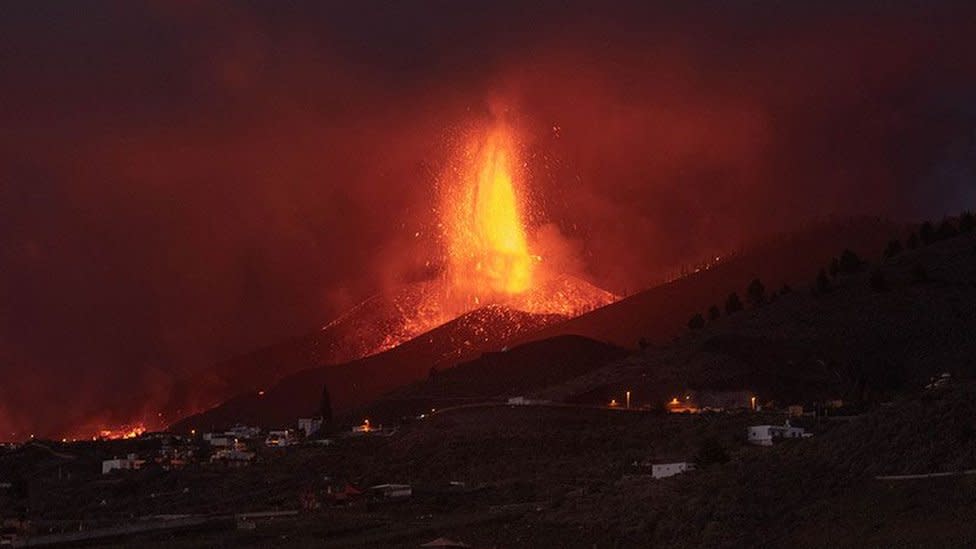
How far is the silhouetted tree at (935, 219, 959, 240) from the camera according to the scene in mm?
169500

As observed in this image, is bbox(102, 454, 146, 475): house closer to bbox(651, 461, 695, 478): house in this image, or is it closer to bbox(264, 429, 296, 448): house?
bbox(264, 429, 296, 448): house

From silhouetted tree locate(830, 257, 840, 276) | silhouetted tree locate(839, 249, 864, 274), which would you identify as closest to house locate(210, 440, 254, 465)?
silhouetted tree locate(830, 257, 840, 276)

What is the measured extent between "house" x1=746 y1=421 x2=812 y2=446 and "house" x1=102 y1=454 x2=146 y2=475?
192 ft

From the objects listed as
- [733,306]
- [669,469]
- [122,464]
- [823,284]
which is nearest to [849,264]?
[823,284]

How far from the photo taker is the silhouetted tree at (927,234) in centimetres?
17012

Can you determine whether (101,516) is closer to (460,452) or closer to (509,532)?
(460,452)

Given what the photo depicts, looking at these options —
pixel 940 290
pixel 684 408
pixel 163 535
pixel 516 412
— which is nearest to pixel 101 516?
pixel 163 535

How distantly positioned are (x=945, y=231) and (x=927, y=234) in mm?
2669

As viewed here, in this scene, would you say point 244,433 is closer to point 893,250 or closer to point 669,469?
point 893,250

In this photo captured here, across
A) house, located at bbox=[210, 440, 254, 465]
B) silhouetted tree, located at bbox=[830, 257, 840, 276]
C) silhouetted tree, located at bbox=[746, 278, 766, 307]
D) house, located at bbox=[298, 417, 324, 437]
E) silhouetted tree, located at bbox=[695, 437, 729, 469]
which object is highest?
silhouetted tree, located at bbox=[830, 257, 840, 276]

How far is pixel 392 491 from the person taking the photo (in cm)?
8831

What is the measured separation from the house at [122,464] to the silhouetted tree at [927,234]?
3535 inches

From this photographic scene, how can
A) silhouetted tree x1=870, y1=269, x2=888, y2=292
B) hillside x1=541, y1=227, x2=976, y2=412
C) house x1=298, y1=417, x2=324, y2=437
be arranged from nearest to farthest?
hillside x1=541, y1=227, x2=976, y2=412 → silhouetted tree x1=870, y1=269, x2=888, y2=292 → house x1=298, y1=417, x2=324, y2=437

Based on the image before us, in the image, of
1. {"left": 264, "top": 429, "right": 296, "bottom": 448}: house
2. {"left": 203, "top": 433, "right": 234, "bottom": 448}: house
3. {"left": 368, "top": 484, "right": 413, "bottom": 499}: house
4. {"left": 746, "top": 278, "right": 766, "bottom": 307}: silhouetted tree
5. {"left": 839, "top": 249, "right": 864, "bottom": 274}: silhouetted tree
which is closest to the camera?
{"left": 368, "top": 484, "right": 413, "bottom": 499}: house
